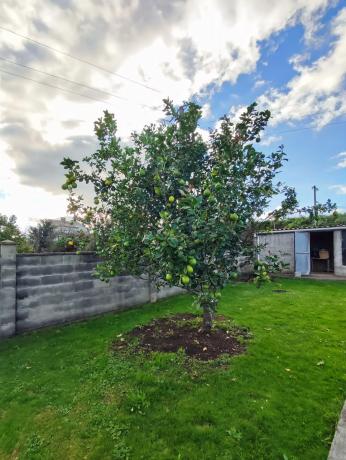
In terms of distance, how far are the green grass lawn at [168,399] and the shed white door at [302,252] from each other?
1005 centimetres

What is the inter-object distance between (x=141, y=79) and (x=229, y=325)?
29.4 feet

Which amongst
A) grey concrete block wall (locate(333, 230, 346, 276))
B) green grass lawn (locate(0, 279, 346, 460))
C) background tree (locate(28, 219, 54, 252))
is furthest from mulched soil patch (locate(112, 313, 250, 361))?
grey concrete block wall (locate(333, 230, 346, 276))

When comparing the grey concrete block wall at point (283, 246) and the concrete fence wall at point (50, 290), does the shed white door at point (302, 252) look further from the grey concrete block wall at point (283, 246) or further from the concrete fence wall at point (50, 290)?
the concrete fence wall at point (50, 290)

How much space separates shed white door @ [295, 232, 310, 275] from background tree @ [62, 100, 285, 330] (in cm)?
1175

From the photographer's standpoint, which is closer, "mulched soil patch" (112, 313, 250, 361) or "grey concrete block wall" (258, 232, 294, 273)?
"mulched soil patch" (112, 313, 250, 361)

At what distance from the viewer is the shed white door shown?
Result: 1432cm

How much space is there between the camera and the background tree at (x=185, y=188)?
3.29 m

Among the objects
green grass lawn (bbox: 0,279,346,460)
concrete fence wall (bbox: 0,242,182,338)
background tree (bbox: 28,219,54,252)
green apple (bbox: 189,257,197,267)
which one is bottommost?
green grass lawn (bbox: 0,279,346,460)

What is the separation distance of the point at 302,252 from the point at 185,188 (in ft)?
42.8

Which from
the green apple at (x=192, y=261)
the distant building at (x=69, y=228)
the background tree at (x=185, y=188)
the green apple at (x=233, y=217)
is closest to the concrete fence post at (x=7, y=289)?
the distant building at (x=69, y=228)

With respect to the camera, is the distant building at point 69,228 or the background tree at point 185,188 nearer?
the background tree at point 185,188

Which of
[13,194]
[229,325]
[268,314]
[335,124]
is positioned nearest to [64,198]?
[229,325]

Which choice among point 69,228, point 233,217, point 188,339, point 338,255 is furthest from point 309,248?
point 69,228

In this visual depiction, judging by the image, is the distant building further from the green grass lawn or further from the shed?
the shed
